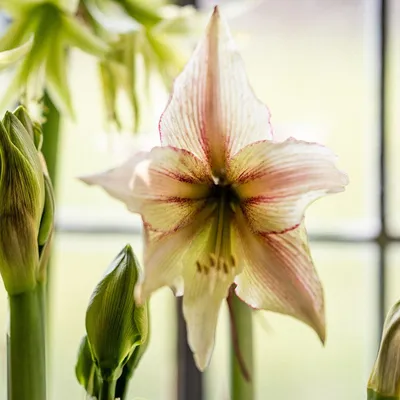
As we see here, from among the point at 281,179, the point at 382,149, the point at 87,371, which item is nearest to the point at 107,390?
the point at 87,371

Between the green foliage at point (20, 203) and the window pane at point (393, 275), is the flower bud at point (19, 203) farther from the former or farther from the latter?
the window pane at point (393, 275)

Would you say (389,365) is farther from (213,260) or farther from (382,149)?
(382,149)

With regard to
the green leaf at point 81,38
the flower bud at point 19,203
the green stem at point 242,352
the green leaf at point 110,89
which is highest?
the green leaf at point 81,38

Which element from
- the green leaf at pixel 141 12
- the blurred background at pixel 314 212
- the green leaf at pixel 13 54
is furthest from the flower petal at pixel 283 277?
the blurred background at pixel 314 212

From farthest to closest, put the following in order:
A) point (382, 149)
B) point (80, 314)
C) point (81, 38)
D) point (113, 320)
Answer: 1. point (80, 314)
2. point (382, 149)
3. point (81, 38)
4. point (113, 320)

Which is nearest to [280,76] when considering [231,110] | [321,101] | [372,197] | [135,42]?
[321,101]

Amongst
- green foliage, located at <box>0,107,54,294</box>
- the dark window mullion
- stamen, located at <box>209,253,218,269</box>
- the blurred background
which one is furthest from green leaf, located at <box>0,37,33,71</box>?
the dark window mullion
